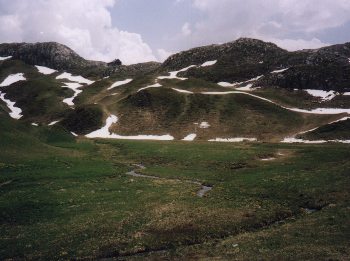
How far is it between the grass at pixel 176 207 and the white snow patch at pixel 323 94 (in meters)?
61.2

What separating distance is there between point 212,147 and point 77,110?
63752 millimetres

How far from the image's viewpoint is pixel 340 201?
42188mm

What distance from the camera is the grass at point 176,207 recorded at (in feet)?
107

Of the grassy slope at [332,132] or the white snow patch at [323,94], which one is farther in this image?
the white snow patch at [323,94]

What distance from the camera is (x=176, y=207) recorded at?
144 ft

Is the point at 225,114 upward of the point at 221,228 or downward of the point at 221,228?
upward

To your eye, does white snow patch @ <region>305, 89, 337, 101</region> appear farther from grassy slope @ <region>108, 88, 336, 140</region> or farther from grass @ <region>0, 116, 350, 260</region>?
grass @ <region>0, 116, 350, 260</region>

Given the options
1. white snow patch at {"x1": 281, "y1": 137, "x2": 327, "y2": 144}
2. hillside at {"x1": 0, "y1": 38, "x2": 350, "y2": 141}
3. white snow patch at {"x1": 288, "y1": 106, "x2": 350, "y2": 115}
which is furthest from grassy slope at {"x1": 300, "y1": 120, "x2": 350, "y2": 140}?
white snow patch at {"x1": 288, "y1": 106, "x2": 350, "y2": 115}

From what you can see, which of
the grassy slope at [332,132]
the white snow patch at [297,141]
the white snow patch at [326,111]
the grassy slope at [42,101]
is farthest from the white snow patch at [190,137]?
the grassy slope at [42,101]

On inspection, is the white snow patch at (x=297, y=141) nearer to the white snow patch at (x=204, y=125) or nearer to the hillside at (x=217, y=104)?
the hillside at (x=217, y=104)

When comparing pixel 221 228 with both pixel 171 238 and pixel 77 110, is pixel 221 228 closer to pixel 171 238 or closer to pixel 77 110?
pixel 171 238

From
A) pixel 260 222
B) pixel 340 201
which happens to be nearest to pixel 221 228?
pixel 260 222

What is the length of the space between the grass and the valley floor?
10 centimetres

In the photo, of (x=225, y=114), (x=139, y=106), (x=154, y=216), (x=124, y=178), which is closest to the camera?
(x=154, y=216)
